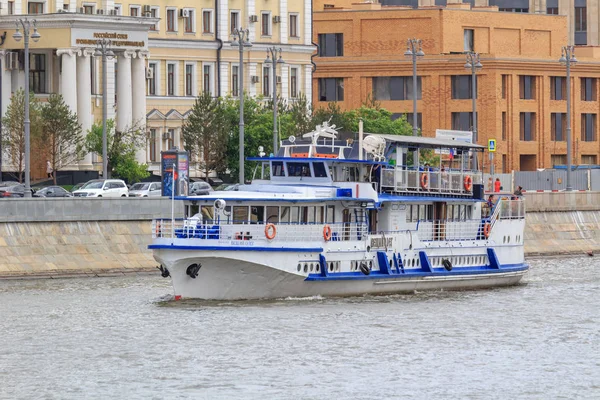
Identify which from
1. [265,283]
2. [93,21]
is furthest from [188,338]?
[93,21]

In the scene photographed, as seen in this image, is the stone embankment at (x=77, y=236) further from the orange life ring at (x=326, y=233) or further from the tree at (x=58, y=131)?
the tree at (x=58, y=131)

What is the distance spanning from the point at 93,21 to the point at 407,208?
41.0 m

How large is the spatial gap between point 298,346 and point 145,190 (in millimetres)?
38827

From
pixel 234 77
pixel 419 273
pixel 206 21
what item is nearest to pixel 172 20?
pixel 206 21

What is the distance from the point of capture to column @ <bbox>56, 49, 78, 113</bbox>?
3728 inches

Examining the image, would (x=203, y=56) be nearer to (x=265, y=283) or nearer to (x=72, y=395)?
(x=265, y=283)

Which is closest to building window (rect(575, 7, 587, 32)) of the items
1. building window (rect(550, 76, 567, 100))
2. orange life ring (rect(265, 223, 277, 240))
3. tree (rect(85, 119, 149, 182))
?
building window (rect(550, 76, 567, 100))

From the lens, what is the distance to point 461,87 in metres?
118

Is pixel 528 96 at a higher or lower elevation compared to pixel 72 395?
higher

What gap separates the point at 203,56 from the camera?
106 meters

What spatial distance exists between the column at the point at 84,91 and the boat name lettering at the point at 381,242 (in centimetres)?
4185

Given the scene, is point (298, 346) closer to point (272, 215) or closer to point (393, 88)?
point (272, 215)

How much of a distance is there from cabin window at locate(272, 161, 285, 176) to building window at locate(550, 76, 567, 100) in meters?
68.3

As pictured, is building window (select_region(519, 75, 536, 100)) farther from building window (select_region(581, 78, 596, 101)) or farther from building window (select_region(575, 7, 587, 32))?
building window (select_region(575, 7, 587, 32))
